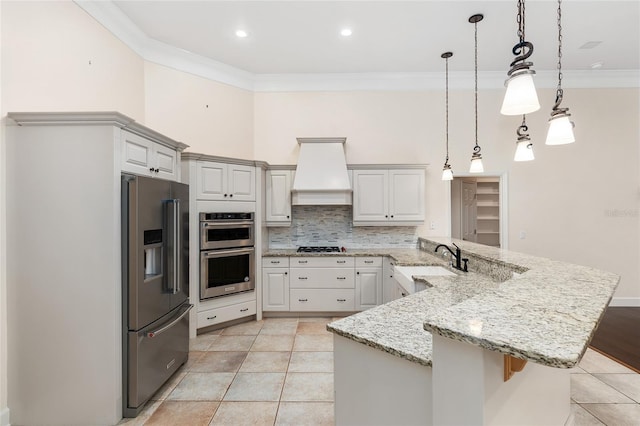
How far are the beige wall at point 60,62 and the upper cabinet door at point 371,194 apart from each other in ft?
9.65

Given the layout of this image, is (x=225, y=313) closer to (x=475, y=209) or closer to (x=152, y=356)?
(x=152, y=356)

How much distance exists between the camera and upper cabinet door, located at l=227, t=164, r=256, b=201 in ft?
11.6

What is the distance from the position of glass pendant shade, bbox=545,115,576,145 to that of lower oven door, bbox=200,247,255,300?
315 centimetres

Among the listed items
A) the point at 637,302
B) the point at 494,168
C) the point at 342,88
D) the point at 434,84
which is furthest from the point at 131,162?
the point at 637,302

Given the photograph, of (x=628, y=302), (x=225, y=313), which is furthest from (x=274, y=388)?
(x=628, y=302)

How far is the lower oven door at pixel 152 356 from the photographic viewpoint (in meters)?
2.00

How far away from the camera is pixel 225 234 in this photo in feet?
11.3

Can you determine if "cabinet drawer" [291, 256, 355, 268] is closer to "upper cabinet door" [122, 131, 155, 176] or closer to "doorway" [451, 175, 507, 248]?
"upper cabinet door" [122, 131, 155, 176]

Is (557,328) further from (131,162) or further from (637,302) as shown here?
(637,302)

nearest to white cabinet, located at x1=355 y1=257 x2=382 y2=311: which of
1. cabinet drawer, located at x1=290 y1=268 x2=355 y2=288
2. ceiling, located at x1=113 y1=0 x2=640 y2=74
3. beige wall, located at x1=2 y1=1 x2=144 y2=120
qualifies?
cabinet drawer, located at x1=290 y1=268 x2=355 y2=288

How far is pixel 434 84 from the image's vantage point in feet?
14.1

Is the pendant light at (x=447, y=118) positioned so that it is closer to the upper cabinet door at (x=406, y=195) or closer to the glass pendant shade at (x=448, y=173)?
the glass pendant shade at (x=448, y=173)

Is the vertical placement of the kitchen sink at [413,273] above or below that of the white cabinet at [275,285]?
above

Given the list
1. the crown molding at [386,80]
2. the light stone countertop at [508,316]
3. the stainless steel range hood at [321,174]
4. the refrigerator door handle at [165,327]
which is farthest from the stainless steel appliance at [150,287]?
the crown molding at [386,80]
